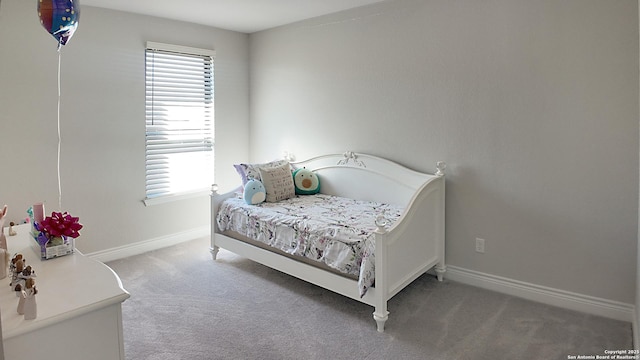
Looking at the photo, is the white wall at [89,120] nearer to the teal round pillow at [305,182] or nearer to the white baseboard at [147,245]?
the white baseboard at [147,245]

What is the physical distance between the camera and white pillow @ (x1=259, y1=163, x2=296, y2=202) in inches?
149

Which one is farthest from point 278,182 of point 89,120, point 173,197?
point 89,120

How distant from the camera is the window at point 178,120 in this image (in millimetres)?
4133

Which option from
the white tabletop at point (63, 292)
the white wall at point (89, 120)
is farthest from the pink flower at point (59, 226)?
the white wall at point (89, 120)

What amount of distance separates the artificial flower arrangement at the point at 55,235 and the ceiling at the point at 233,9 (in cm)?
248

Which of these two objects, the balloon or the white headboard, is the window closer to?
the white headboard

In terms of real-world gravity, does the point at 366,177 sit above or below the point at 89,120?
below

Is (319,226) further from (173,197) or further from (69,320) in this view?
(173,197)

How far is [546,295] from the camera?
294 centimetres

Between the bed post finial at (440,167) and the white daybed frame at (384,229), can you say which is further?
the bed post finial at (440,167)

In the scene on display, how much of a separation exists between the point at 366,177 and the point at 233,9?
2019 millimetres

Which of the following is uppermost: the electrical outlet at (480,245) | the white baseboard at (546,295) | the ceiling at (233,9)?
the ceiling at (233,9)

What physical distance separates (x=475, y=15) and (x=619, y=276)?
2089 millimetres

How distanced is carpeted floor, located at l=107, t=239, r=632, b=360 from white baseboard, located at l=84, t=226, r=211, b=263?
570 millimetres
